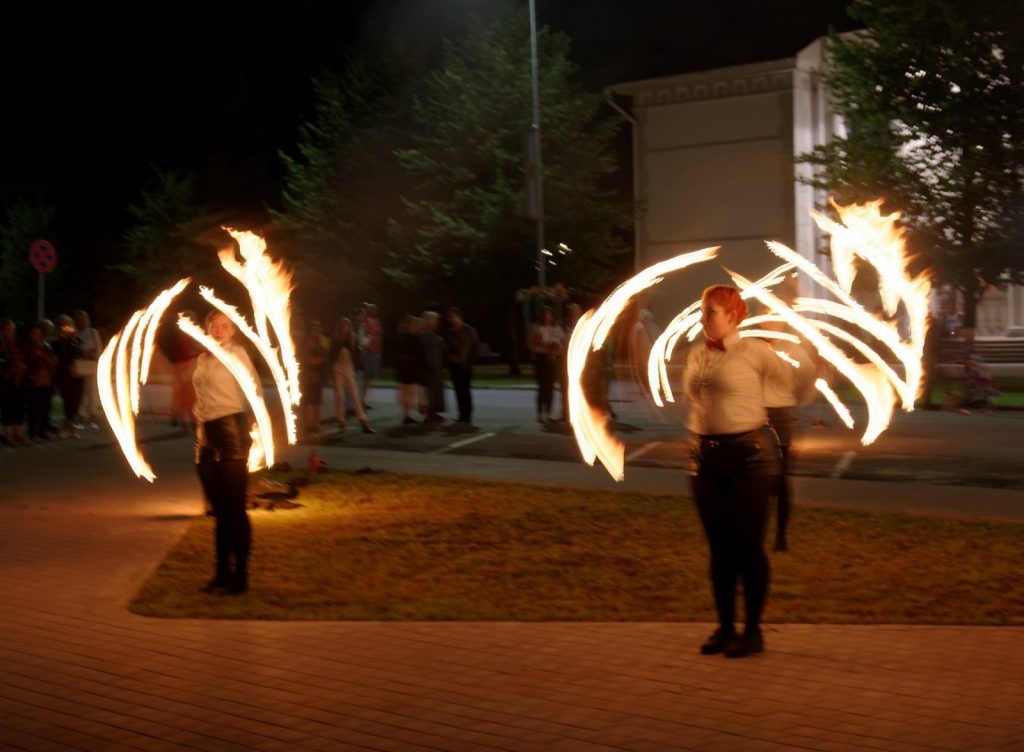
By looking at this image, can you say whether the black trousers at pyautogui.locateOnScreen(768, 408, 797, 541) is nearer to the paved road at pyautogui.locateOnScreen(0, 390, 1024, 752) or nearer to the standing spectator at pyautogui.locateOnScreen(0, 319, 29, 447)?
the paved road at pyautogui.locateOnScreen(0, 390, 1024, 752)

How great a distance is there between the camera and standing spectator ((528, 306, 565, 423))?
20.3m

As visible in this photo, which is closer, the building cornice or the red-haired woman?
the red-haired woman

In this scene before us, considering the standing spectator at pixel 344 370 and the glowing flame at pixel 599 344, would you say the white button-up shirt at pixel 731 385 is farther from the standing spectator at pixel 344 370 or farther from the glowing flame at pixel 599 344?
the standing spectator at pixel 344 370

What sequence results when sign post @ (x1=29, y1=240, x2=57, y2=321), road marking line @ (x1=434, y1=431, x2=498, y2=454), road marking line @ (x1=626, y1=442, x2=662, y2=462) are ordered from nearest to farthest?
road marking line @ (x1=626, y1=442, x2=662, y2=462) → road marking line @ (x1=434, y1=431, x2=498, y2=454) → sign post @ (x1=29, y1=240, x2=57, y2=321)

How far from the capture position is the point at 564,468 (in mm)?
16172

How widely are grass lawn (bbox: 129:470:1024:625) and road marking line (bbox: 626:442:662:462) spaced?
3355mm

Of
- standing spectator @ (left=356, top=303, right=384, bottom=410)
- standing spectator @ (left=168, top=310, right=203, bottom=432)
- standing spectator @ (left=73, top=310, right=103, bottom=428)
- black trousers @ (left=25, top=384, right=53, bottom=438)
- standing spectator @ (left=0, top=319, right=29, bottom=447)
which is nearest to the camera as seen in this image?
standing spectator @ (left=168, top=310, right=203, bottom=432)

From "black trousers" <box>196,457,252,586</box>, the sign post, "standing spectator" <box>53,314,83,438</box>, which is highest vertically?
the sign post

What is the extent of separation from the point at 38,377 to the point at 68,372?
3.21ft

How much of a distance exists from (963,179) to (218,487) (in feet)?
85.8

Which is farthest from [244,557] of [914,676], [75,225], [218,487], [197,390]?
[75,225]

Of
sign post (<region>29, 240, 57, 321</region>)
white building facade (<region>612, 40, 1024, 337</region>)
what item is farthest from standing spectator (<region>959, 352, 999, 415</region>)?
white building facade (<region>612, 40, 1024, 337</region>)

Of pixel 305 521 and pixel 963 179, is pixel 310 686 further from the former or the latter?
pixel 963 179

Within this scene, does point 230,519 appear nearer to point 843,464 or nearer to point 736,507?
point 736,507
